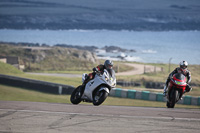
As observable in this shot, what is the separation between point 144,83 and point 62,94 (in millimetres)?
16371

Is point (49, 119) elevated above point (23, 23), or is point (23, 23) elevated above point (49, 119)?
point (23, 23)

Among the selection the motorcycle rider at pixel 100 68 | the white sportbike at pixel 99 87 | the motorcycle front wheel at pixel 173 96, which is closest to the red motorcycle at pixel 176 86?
the motorcycle front wheel at pixel 173 96

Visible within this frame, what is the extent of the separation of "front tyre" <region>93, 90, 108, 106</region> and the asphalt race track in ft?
1.18

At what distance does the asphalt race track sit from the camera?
347 inches

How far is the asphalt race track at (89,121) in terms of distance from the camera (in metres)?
8.81

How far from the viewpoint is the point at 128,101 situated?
23562 mm

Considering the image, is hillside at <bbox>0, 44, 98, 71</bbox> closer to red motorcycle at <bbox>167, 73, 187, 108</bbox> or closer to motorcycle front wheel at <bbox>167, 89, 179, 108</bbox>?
motorcycle front wheel at <bbox>167, 89, 179, 108</bbox>

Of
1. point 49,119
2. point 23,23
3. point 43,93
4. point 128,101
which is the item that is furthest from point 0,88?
point 23,23

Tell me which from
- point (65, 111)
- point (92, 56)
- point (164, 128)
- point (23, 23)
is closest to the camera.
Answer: point (164, 128)

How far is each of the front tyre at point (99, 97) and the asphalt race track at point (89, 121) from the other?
0.36 meters

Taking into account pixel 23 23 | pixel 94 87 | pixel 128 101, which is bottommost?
pixel 128 101

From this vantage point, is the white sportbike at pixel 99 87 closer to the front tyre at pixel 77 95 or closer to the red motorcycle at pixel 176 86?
the front tyre at pixel 77 95

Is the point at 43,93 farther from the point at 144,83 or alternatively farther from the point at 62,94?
the point at 144,83

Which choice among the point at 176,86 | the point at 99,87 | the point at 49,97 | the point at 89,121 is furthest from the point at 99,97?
the point at 49,97
